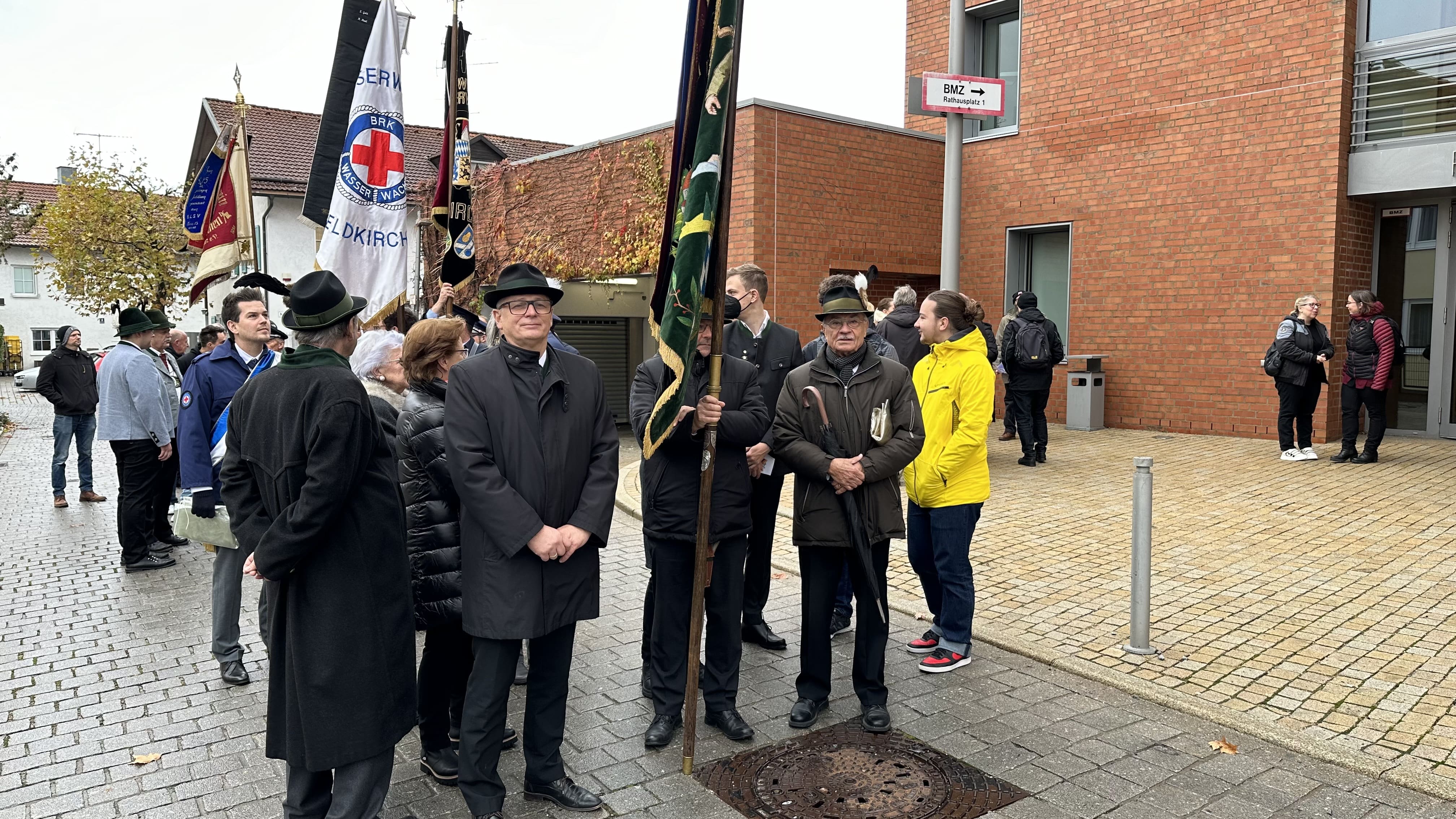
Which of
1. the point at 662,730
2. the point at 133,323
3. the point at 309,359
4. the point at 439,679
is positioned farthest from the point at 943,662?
the point at 133,323

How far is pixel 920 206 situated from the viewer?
1525cm

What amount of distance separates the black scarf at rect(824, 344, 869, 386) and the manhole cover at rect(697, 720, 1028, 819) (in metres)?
1.63

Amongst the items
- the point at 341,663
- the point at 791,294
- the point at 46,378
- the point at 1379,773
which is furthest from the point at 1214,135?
the point at 46,378

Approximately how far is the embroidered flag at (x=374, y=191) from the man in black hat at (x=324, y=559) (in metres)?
2.90

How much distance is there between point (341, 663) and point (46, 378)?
9.93 meters

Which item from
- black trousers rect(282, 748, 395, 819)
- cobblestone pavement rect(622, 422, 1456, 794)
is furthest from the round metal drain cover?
cobblestone pavement rect(622, 422, 1456, 794)

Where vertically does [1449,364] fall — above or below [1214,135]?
below

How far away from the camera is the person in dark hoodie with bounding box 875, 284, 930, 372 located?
870 centimetres

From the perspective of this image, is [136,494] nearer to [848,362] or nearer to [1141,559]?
[848,362]

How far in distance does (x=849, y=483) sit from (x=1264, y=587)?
3.80 m

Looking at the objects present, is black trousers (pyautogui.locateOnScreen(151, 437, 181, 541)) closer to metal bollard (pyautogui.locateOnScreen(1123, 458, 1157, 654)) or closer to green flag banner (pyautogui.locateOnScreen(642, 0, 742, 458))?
green flag banner (pyautogui.locateOnScreen(642, 0, 742, 458))

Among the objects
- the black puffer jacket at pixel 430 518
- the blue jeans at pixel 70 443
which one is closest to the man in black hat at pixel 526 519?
the black puffer jacket at pixel 430 518

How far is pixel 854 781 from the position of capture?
4004 millimetres

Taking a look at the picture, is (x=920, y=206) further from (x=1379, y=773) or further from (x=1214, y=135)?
(x=1379, y=773)
